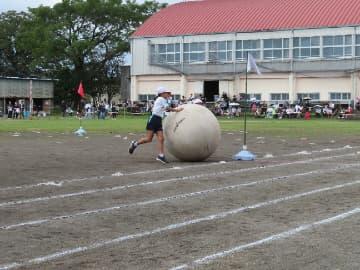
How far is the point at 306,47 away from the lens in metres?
66.1

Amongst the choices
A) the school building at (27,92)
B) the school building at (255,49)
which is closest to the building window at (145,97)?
the school building at (255,49)

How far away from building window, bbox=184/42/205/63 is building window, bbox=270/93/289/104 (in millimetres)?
8775

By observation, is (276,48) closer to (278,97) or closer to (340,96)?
(278,97)

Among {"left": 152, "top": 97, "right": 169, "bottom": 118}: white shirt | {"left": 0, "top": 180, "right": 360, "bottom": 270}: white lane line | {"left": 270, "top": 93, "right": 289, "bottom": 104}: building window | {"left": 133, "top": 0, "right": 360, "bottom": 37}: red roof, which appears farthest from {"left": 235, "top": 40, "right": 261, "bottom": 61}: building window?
{"left": 0, "top": 180, "right": 360, "bottom": 270}: white lane line

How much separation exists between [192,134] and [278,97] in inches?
2041

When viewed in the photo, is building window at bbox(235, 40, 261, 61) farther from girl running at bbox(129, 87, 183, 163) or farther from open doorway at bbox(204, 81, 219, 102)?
girl running at bbox(129, 87, 183, 163)

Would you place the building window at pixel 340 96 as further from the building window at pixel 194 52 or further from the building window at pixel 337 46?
the building window at pixel 194 52

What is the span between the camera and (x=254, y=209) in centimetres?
949

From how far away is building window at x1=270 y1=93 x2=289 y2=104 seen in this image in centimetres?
6688

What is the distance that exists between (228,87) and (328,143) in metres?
46.3

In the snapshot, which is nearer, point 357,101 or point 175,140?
point 175,140

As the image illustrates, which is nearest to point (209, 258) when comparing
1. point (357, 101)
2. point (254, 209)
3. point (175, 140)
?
point (254, 209)

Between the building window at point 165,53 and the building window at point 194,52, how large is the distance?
3.39 ft

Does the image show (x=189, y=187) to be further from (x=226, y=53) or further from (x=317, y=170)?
(x=226, y=53)
